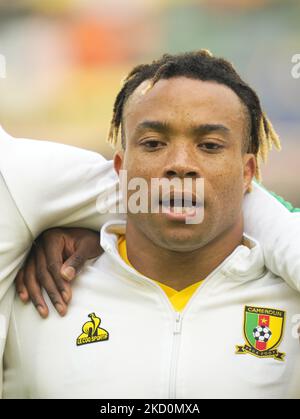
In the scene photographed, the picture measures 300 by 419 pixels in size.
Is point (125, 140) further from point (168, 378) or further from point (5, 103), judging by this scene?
point (5, 103)

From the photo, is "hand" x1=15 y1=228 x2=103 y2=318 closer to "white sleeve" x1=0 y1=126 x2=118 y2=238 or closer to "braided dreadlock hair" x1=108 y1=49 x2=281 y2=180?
"white sleeve" x1=0 y1=126 x2=118 y2=238

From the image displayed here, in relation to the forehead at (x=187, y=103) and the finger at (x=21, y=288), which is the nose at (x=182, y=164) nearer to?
the forehead at (x=187, y=103)

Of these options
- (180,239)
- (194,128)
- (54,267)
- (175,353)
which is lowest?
(175,353)

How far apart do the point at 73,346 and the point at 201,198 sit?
0.41 meters

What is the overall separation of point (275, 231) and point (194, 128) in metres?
0.28

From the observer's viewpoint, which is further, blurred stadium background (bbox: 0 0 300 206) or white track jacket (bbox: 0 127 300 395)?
blurred stadium background (bbox: 0 0 300 206)

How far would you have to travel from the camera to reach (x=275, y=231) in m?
1.56

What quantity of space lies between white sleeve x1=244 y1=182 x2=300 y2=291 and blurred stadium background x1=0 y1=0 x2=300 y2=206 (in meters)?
3.60

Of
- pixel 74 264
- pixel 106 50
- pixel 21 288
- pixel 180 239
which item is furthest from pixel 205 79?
pixel 106 50

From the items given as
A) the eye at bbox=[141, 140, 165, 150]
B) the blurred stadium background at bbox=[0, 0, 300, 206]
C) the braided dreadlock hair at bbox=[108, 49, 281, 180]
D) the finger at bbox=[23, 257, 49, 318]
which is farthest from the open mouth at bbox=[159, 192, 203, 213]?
the blurred stadium background at bbox=[0, 0, 300, 206]

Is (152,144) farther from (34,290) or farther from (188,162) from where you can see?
(34,290)

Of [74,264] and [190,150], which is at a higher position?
[190,150]

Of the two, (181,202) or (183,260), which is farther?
(183,260)

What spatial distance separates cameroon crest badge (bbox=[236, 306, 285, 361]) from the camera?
1.51m
